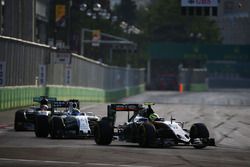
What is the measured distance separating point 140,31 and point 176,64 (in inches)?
376

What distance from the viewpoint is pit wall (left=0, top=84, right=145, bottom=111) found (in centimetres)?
3833

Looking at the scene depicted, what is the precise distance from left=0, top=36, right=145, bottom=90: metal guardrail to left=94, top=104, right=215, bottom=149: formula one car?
17488mm

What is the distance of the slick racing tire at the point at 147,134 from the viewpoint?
19672 millimetres

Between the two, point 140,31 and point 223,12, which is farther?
point 140,31

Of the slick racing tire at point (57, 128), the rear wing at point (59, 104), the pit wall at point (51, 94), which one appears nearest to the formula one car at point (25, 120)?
the rear wing at point (59, 104)

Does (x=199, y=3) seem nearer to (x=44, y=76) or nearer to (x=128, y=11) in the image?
(x=44, y=76)

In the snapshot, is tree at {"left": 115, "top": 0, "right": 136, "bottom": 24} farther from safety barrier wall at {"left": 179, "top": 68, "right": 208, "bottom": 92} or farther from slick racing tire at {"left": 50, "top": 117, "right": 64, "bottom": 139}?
slick racing tire at {"left": 50, "top": 117, "right": 64, "bottom": 139}

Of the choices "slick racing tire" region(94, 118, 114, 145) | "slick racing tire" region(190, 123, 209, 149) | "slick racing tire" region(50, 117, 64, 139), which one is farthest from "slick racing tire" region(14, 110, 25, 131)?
"slick racing tire" region(190, 123, 209, 149)

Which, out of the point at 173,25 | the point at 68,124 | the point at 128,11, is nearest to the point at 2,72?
the point at 68,124

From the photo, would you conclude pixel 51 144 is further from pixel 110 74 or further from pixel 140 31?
pixel 140 31

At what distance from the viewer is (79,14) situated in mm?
103812

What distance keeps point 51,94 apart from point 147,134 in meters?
28.8

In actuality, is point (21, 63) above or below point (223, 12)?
below

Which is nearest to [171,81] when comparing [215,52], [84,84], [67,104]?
[215,52]
